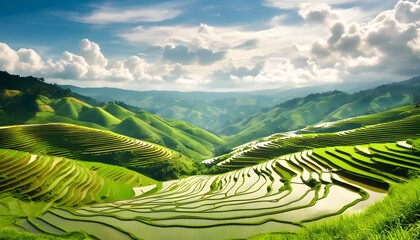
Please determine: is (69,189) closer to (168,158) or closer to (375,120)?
(168,158)

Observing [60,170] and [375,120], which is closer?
[60,170]

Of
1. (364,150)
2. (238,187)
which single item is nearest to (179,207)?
(238,187)

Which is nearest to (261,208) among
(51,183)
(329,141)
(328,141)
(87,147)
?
(51,183)

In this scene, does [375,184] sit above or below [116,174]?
above

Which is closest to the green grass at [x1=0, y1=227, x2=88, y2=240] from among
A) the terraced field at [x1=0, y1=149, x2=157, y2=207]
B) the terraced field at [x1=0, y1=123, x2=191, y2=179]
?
the terraced field at [x1=0, y1=149, x2=157, y2=207]

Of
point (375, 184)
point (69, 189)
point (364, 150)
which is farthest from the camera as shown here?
point (364, 150)

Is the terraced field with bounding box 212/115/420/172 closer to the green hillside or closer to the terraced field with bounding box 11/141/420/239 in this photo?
the green hillside
